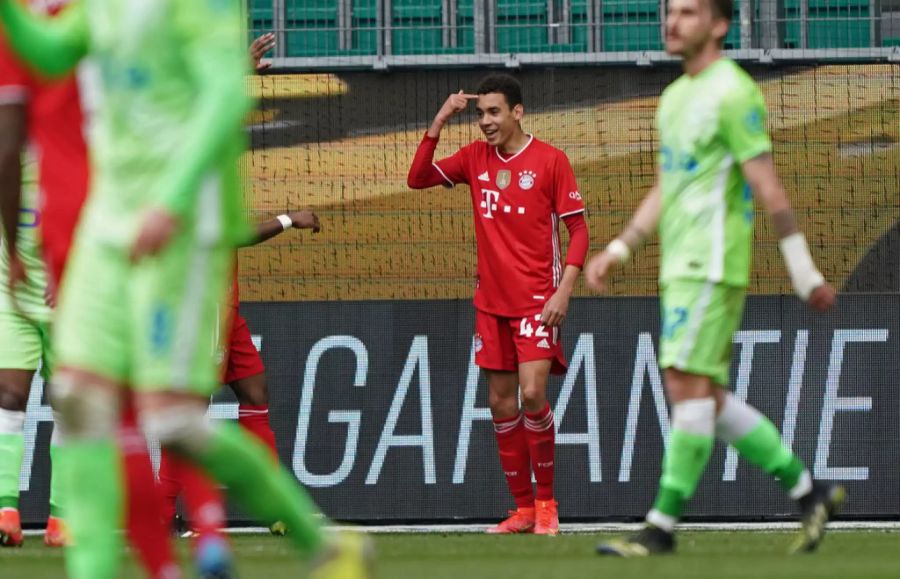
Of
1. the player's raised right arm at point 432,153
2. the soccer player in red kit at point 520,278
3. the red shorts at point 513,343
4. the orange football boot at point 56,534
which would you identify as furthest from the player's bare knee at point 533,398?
the orange football boot at point 56,534

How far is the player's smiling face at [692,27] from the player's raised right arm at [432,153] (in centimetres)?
342

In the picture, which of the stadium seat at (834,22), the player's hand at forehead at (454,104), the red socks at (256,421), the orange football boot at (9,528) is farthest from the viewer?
the stadium seat at (834,22)

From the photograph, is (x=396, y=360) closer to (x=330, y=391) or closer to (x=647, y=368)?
(x=330, y=391)

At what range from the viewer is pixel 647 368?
10.4m

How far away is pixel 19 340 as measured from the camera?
317 inches

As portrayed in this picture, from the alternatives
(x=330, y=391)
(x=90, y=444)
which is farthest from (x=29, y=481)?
(x=90, y=444)

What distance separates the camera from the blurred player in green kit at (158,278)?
4195 millimetres

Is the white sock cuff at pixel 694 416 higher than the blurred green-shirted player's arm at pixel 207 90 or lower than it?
lower

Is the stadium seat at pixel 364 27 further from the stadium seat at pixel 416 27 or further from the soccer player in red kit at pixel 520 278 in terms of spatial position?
the soccer player in red kit at pixel 520 278

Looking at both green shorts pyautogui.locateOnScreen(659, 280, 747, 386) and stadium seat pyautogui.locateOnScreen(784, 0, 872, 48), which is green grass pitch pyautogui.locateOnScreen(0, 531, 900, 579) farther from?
stadium seat pyautogui.locateOnScreen(784, 0, 872, 48)

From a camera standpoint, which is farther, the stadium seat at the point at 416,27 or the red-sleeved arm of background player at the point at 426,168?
the stadium seat at the point at 416,27

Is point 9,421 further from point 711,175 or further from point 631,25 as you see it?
point 631,25

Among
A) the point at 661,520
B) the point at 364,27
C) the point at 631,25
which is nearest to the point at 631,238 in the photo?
the point at 661,520

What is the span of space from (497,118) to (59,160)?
13.0ft
